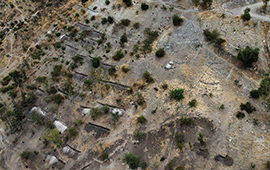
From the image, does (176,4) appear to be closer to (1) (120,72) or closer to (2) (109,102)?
(1) (120,72)

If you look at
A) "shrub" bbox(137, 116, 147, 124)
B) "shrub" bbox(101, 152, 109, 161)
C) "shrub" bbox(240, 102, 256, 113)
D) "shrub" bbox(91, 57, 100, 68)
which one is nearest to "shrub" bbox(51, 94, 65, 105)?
"shrub" bbox(91, 57, 100, 68)

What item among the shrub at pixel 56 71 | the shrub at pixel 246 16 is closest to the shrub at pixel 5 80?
the shrub at pixel 56 71

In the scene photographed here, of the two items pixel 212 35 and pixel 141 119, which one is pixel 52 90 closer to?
pixel 141 119

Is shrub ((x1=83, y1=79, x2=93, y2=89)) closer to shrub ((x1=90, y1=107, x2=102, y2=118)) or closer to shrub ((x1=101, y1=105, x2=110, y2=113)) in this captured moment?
shrub ((x1=90, y1=107, x2=102, y2=118))

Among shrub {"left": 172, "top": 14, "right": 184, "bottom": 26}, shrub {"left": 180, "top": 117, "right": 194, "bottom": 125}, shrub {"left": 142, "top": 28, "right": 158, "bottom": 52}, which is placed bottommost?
shrub {"left": 180, "top": 117, "right": 194, "bottom": 125}

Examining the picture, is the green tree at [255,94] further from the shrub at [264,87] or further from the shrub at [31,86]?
the shrub at [31,86]

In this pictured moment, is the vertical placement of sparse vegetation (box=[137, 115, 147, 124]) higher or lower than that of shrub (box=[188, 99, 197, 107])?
lower
